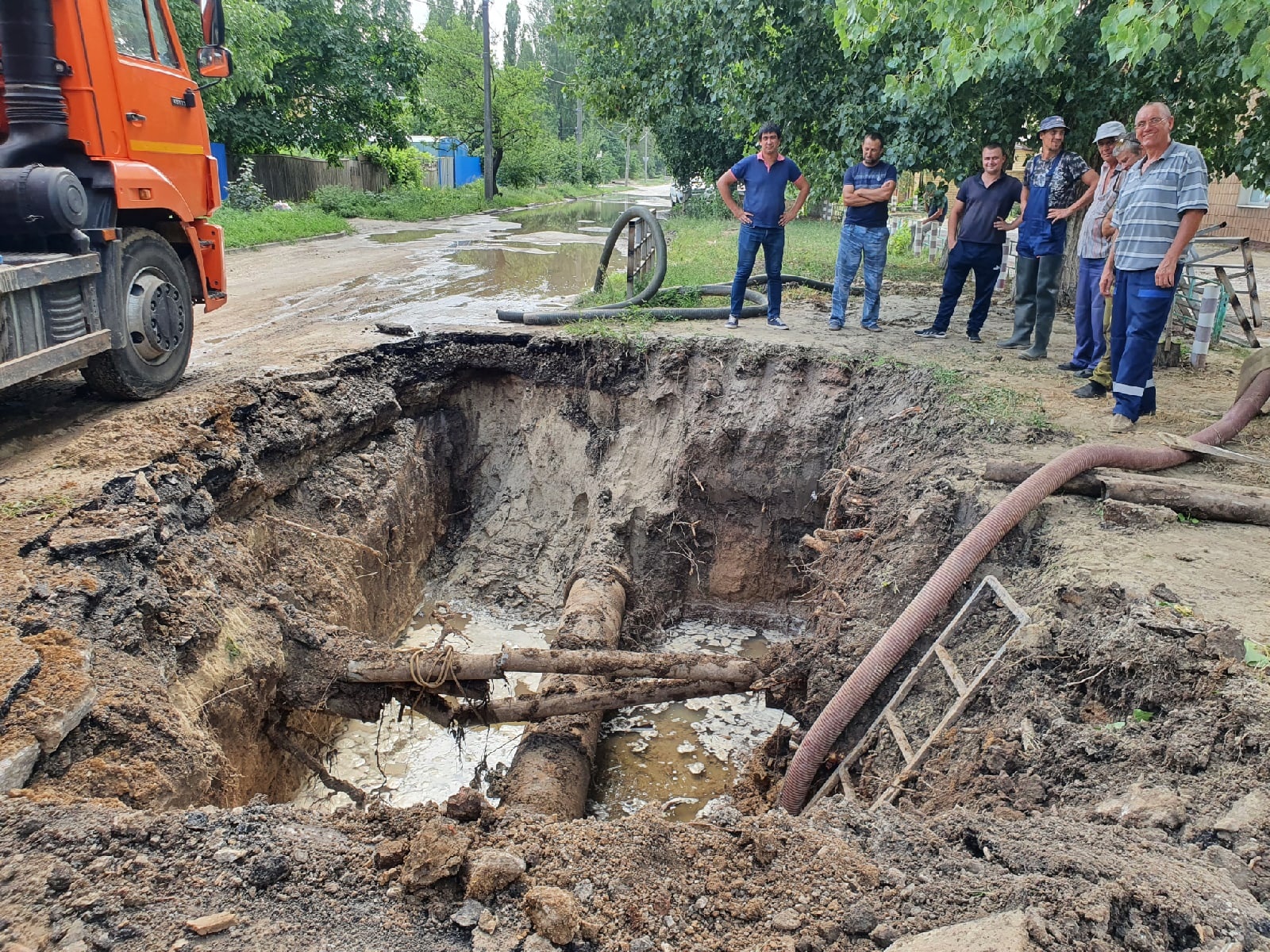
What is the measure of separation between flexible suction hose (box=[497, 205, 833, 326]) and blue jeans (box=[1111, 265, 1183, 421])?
145 inches

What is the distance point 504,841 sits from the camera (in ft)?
8.71

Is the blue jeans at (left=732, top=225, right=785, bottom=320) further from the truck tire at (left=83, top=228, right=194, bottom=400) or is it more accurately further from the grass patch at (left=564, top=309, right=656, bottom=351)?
the truck tire at (left=83, top=228, right=194, bottom=400)

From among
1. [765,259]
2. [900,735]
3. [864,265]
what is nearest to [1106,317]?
[864,265]

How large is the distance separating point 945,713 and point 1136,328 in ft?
10.2

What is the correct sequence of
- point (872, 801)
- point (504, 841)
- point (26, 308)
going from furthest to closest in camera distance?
point (26, 308) < point (872, 801) < point (504, 841)

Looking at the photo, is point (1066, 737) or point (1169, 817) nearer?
point (1169, 817)

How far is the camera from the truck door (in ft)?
17.2

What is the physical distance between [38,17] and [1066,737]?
650 cm

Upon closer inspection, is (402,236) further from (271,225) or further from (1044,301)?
(1044,301)

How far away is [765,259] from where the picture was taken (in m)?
7.96

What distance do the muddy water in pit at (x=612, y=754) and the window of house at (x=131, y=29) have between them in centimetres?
455

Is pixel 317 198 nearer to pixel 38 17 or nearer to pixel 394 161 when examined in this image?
pixel 394 161

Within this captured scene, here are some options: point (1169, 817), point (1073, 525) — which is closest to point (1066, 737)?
point (1169, 817)

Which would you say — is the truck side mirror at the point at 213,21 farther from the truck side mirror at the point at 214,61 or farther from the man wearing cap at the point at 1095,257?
the man wearing cap at the point at 1095,257
